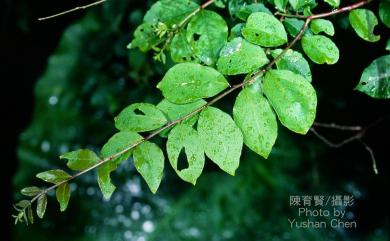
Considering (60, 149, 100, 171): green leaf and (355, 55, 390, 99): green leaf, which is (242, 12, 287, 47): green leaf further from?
(60, 149, 100, 171): green leaf

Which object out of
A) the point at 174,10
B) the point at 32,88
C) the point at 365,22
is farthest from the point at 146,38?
→ the point at 32,88

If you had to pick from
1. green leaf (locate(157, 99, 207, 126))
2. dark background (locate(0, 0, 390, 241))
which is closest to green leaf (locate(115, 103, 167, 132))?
green leaf (locate(157, 99, 207, 126))

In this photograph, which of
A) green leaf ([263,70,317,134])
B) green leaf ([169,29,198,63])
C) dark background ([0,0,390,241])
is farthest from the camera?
dark background ([0,0,390,241])

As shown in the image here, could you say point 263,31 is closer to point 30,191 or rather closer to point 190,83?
point 190,83

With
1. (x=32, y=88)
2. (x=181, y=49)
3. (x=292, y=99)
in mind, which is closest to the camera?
(x=292, y=99)

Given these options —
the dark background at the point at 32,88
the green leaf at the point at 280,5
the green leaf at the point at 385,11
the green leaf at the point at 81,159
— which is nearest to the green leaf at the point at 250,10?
the green leaf at the point at 280,5

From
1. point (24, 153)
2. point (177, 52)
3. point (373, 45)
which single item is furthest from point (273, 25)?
point (24, 153)

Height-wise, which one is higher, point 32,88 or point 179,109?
point 179,109
